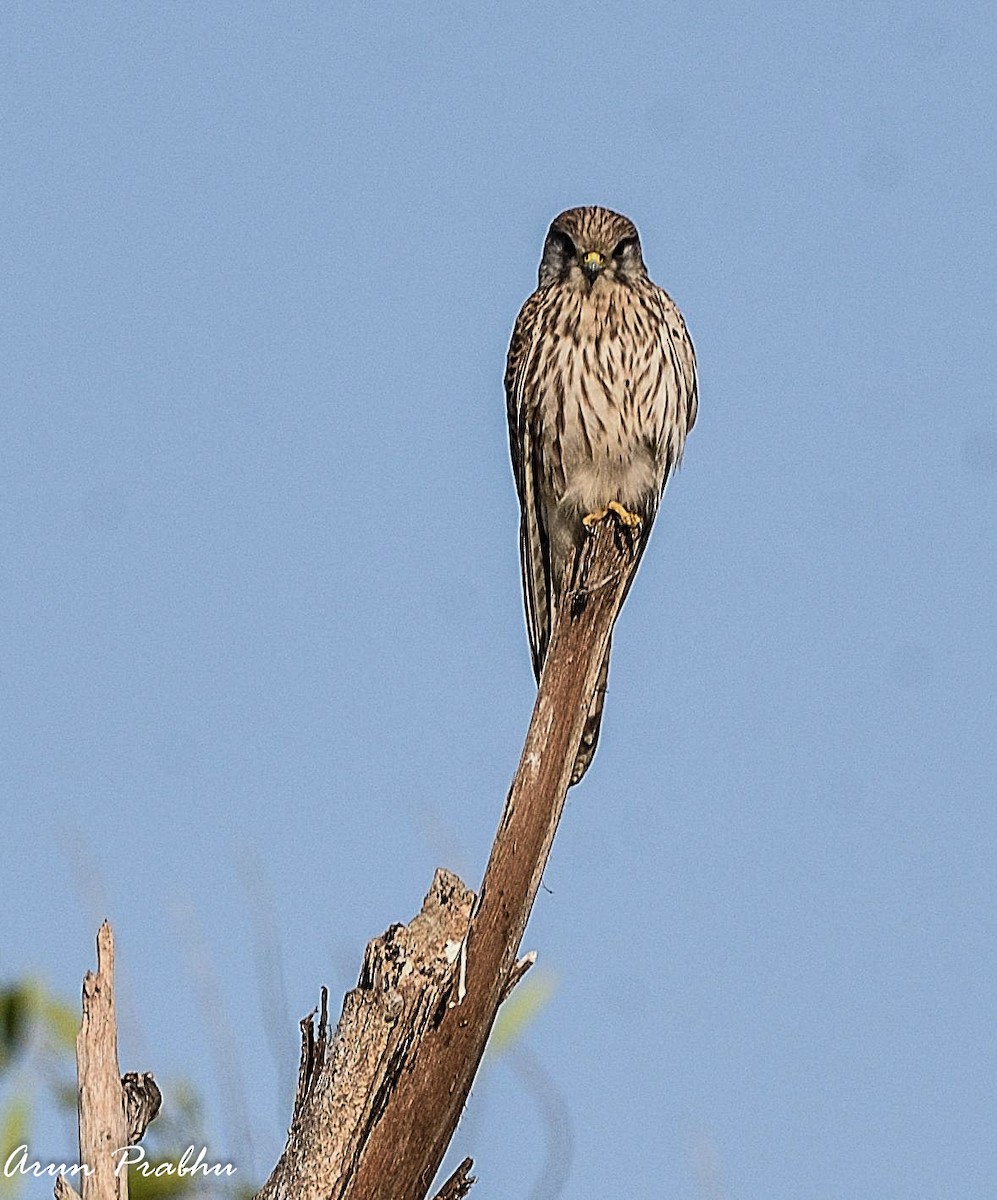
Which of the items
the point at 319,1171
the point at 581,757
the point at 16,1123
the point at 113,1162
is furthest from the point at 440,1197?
the point at 581,757

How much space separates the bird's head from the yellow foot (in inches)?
32.1

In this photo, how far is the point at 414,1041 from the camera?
3.62 meters

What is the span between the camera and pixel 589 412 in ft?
19.2

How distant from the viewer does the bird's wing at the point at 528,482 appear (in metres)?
6.03

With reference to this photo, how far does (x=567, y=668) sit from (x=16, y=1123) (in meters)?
1.59

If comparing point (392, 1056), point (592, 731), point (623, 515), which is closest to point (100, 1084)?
point (392, 1056)

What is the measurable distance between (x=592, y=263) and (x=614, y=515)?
3.53 feet

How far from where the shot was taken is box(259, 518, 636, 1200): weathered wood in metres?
3.56

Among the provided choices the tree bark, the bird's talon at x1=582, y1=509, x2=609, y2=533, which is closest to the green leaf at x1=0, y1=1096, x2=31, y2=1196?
the tree bark

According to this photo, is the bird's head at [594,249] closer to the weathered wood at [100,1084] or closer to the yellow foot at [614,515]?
the yellow foot at [614,515]

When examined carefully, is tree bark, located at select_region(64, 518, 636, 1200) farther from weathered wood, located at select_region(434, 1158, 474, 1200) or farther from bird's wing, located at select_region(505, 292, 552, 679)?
bird's wing, located at select_region(505, 292, 552, 679)

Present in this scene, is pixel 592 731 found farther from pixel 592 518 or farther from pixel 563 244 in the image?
pixel 563 244

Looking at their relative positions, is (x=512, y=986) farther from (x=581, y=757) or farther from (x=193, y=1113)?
A: (x=581, y=757)

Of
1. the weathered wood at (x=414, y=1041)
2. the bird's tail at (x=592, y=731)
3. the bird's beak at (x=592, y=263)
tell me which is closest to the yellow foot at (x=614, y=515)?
the bird's tail at (x=592, y=731)
